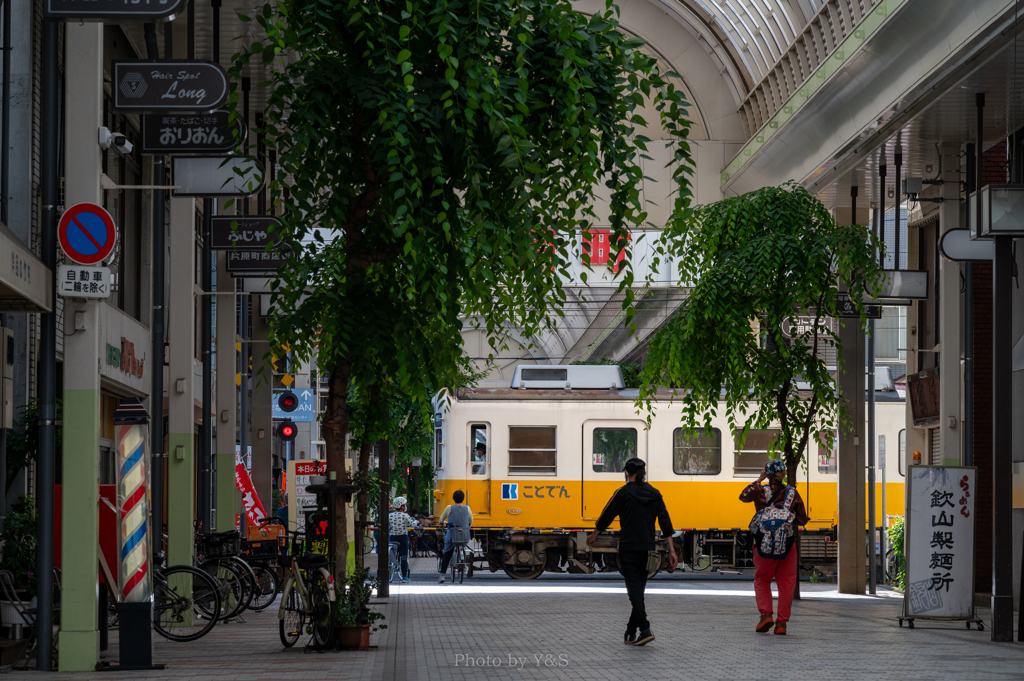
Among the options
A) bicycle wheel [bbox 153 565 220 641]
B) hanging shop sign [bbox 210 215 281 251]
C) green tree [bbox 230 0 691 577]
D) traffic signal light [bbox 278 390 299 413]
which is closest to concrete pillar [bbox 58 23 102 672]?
green tree [bbox 230 0 691 577]

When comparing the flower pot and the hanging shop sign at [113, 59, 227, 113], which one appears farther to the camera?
the flower pot

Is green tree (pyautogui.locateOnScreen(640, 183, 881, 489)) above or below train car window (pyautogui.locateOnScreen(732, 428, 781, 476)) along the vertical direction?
above

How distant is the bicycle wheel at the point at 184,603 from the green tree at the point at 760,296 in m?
6.96

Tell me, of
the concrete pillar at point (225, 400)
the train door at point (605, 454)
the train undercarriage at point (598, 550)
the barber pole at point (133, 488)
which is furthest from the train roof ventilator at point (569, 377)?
the barber pole at point (133, 488)

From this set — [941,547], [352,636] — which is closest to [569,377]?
[941,547]

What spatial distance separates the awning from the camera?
28.3 ft

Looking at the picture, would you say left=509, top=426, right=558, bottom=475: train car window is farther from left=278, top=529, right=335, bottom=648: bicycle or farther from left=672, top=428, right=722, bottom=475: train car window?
left=278, top=529, right=335, bottom=648: bicycle

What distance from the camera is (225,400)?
58.7ft

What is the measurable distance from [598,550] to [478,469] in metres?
2.64

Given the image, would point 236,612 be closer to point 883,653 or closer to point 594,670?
point 594,670

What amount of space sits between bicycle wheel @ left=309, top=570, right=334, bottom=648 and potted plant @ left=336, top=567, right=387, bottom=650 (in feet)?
0.25

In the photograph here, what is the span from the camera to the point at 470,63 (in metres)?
8.20

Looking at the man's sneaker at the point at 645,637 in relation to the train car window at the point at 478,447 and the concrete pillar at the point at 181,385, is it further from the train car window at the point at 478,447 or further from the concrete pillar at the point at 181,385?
the train car window at the point at 478,447

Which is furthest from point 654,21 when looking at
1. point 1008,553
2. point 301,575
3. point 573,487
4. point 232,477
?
point 301,575
